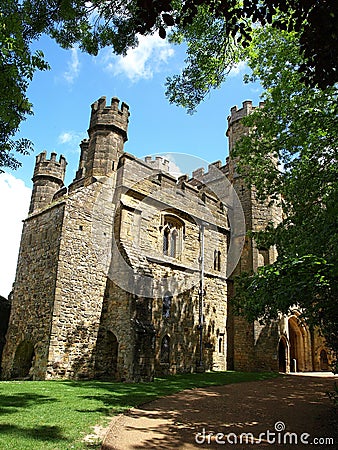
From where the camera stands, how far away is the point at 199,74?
28.7 ft

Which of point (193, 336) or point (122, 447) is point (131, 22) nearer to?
point (122, 447)

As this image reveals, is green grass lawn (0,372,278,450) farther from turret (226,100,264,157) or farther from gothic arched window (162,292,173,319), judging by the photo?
turret (226,100,264,157)

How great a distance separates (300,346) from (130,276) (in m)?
12.8

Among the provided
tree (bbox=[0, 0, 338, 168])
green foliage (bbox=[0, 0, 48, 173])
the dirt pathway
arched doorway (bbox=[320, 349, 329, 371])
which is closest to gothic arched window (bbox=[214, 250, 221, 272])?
arched doorway (bbox=[320, 349, 329, 371])

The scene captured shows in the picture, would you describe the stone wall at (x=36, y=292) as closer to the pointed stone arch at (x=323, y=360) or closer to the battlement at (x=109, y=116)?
the battlement at (x=109, y=116)

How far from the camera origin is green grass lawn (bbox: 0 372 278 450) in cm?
497

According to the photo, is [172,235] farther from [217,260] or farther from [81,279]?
[81,279]

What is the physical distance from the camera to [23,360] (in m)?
13.1

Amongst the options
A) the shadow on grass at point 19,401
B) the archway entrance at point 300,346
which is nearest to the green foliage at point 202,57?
the shadow on grass at point 19,401

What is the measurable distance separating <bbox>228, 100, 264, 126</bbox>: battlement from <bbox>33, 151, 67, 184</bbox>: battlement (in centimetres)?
1086

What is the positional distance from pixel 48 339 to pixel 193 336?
7057 millimetres

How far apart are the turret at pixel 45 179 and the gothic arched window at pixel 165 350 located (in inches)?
380

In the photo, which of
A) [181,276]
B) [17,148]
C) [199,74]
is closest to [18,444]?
[17,148]

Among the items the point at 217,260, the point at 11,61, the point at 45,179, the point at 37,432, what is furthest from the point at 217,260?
the point at 11,61
